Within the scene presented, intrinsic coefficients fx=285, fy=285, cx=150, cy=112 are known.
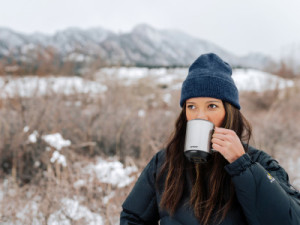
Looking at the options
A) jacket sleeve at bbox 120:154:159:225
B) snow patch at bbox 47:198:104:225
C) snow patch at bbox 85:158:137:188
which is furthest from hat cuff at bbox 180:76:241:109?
snow patch at bbox 47:198:104:225

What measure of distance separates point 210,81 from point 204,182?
0.48 metres

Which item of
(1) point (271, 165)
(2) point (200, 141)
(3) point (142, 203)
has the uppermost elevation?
(2) point (200, 141)

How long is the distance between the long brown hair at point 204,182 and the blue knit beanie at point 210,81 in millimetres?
64

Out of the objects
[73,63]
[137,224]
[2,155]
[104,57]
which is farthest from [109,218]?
[104,57]

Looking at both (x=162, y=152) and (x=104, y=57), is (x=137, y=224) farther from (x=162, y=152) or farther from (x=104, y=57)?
(x=104, y=57)

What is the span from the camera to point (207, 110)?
135cm

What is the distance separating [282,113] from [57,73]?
6417mm

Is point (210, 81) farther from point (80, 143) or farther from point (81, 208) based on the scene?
point (80, 143)

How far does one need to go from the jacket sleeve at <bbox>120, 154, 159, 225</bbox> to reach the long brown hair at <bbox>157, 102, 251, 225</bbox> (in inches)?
3.0

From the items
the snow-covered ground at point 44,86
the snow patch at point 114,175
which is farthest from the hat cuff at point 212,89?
the snow-covered ground at point 44,86

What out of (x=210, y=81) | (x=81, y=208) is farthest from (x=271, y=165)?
(x=81, y=208)

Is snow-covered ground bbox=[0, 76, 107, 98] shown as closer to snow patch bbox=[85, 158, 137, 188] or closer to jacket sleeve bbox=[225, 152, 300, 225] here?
snow patch bbox=[85, 158, 137, 188]

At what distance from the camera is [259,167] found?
113 cm

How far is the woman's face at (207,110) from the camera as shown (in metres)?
1.34
